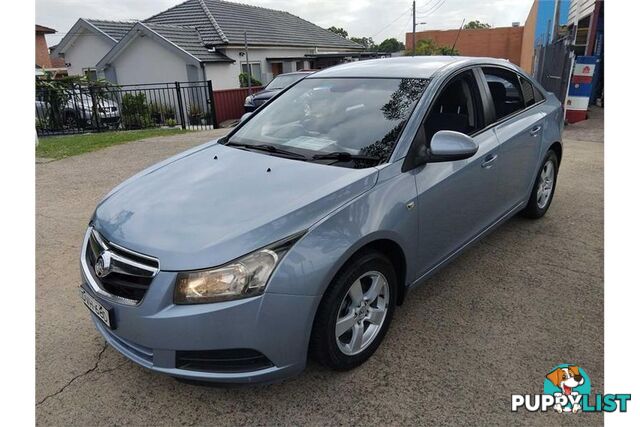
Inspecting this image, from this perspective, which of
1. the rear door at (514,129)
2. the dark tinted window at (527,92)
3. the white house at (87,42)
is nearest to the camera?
the rear door at (514,129)

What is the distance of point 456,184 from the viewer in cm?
303

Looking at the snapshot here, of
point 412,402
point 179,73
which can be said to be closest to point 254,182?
point 412,402

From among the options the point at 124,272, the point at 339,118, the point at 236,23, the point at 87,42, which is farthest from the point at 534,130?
the point at 87,42

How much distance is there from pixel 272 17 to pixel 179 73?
1245 cm

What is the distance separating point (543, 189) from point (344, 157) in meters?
2.82

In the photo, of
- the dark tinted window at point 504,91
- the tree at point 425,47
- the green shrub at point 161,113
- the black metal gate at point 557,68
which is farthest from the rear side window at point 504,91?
the tree at point 425,47

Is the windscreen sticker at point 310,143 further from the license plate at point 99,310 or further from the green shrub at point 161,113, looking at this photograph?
the green shrub at point 161,113

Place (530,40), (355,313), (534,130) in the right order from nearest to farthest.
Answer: (355,313) < (534,130) < (530,40)

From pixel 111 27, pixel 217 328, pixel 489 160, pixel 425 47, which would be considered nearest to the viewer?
pixel 217 328

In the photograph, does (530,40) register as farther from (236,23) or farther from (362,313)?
(362,313)

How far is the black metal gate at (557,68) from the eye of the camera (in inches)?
382

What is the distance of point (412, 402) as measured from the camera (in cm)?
237

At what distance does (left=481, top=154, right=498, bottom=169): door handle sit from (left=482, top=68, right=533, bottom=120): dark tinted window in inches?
16.1

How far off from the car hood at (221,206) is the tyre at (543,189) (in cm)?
261
